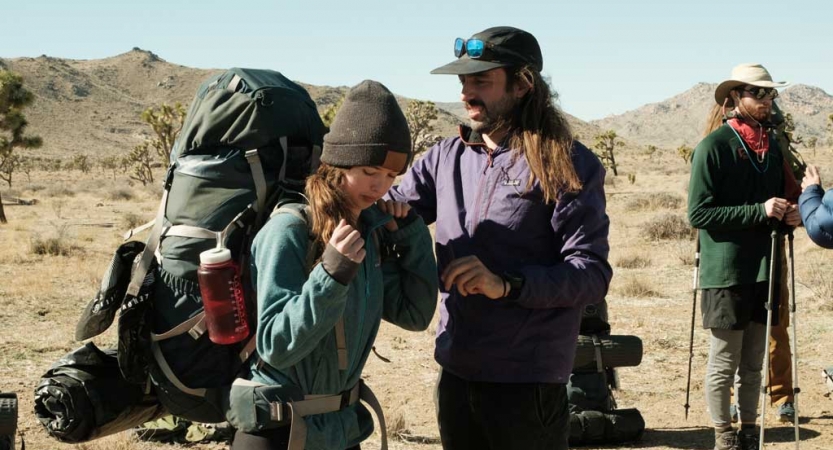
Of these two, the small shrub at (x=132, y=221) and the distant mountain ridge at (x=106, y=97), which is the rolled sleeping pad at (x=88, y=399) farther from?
the distant mountain ridge at (x=106, y=97)

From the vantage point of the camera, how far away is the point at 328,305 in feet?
7.85

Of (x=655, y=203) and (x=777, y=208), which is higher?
(x=777, y=208)

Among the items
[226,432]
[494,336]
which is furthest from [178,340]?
[226,432]

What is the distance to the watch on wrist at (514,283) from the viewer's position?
2867 millimetres

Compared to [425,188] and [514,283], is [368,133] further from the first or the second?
[425,188]

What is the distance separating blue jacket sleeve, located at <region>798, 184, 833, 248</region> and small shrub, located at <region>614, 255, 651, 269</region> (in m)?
9.53

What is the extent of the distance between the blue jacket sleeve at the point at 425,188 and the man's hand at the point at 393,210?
1.89ft

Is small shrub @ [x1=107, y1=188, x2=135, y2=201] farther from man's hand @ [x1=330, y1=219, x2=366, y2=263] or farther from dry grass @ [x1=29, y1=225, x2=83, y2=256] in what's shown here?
man's hand @ [x1=330, y1=219, x2=366, y2=263]

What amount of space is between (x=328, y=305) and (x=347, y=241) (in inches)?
6.8

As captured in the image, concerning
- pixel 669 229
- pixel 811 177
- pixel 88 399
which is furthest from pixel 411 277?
pixel 669 229

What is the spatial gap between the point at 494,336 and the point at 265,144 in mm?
984

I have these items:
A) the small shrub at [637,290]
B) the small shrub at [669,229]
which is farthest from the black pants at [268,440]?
the small shrub at [669,229]

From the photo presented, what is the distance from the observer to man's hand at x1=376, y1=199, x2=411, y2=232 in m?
2.78

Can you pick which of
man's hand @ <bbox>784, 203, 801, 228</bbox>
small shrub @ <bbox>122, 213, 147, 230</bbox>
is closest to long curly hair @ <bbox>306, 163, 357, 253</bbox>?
man's hand @ <bbox>784, 203, 801, 228</bbox>
